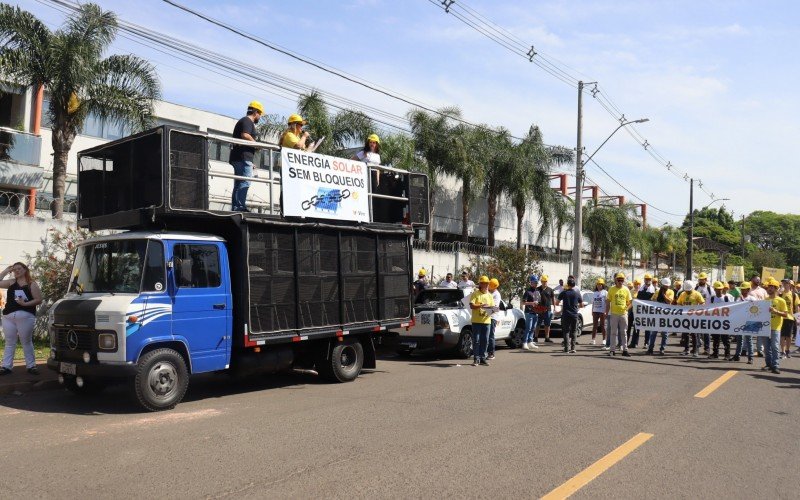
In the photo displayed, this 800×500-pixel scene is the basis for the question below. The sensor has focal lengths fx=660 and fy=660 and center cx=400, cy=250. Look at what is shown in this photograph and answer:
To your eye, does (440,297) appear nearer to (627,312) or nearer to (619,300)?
(619,300)

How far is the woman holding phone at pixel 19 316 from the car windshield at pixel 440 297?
7.78 m

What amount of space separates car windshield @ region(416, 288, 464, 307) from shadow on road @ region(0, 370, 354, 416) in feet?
13.5

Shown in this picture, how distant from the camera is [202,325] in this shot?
28.8 ft

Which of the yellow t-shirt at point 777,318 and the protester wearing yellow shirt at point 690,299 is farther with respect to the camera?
the protester wearing yellow shirt at point 690,299

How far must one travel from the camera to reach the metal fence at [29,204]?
57.7 ft

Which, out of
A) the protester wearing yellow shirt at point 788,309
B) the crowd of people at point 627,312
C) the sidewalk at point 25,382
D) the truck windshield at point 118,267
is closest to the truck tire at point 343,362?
the crowd of people at point 627,312

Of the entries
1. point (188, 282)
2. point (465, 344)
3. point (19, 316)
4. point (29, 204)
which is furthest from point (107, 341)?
point (29, 204)

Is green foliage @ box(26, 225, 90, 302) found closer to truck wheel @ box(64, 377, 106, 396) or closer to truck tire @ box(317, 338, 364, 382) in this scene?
truck wheel @ box(64, 377, 106, 396)

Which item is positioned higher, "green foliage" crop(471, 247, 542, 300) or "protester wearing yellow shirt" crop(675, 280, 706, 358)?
"green foliage" crop(471, 247, 542, 300)

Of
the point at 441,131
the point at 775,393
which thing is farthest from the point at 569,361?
the point at 441,131

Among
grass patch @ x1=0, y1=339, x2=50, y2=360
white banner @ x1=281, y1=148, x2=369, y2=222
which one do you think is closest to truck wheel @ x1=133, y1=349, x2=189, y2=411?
white banner @ x1=281, y1=148, x2=369, y2=222

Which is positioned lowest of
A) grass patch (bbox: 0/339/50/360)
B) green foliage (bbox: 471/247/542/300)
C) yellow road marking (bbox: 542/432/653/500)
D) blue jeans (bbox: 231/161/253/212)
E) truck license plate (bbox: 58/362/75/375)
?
yellow road marking (bbox: 542/432/653/500)

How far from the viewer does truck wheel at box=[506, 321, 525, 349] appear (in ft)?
54.3

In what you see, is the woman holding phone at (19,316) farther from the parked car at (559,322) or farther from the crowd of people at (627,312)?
the parked car at (559,322)
